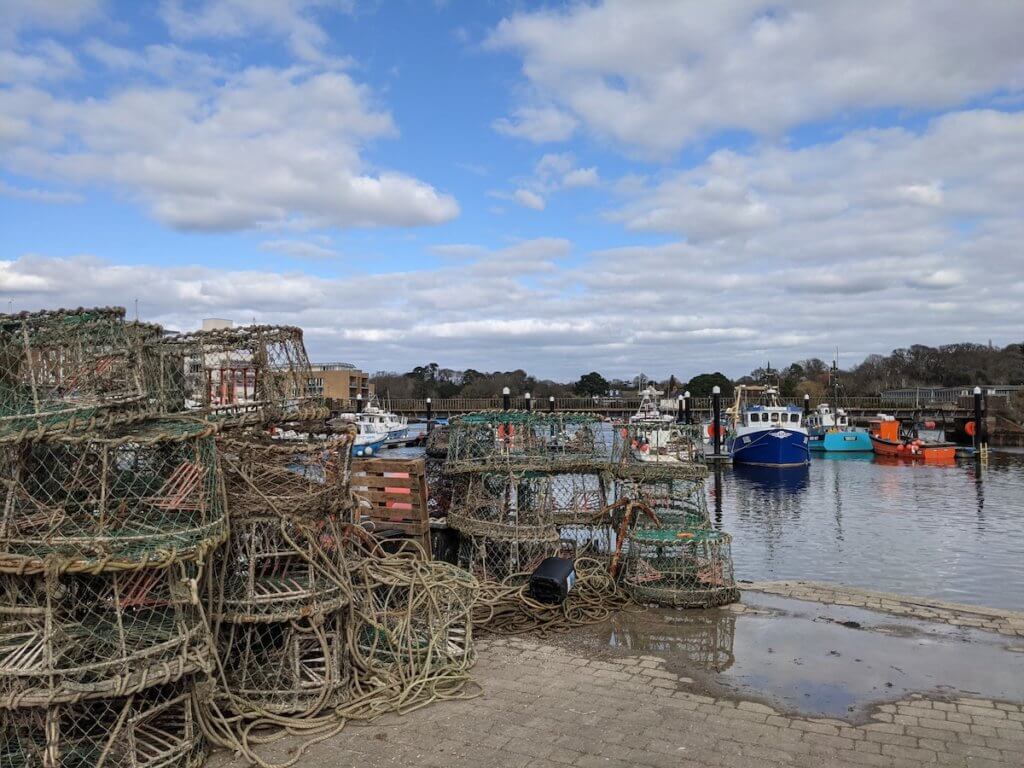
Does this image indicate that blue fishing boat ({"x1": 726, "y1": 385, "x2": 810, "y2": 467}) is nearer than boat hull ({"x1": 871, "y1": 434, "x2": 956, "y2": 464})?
Yes

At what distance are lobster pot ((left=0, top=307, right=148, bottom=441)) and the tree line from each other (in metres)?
97.6

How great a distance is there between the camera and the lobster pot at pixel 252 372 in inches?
304

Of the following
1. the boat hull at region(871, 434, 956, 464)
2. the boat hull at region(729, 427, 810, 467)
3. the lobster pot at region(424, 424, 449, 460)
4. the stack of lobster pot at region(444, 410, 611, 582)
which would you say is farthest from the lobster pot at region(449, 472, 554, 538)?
the boat hull at region(871, 434, 956, 464)

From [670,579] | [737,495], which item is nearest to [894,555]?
[670,579]

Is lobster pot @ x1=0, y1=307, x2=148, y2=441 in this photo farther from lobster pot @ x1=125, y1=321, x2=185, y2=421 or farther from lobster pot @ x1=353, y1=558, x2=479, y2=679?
lobster pot @ x1=353, y1=558, x2=479, y2=679

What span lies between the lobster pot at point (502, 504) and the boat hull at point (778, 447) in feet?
103

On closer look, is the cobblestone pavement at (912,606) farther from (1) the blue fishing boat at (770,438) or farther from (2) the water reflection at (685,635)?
(1) the blue fishing boat at (770,438)

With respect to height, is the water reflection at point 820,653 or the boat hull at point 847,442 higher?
the water reflection at point 820,653

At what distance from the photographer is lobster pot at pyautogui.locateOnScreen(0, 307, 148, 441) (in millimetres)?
5539

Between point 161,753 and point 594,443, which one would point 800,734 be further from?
point 594,443

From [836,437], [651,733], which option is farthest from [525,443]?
[836,437]

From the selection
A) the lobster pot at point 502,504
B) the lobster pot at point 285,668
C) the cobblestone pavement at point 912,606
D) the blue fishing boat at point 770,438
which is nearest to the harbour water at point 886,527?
the blue fishing boat at point 770,438

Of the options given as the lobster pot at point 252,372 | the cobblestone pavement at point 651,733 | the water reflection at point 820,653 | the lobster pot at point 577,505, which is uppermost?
the lobster pot at point 252,372

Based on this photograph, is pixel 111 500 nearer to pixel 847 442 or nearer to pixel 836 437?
pixel 836 437
